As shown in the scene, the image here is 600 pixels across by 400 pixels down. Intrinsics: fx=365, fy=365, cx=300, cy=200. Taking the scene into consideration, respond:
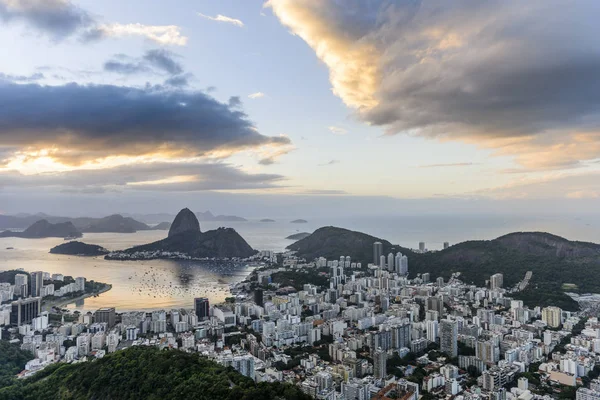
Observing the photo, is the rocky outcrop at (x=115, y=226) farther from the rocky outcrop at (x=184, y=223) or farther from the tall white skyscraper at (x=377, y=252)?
the tall white skyscraper at (x=377, y=252)

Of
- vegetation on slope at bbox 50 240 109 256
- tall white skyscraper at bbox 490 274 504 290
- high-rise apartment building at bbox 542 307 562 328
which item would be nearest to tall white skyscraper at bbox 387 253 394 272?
tall white skyscraper at bbox 490 274 504 290

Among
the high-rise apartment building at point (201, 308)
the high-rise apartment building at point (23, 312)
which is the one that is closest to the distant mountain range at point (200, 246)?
the high-rise apartment building at point (23, 312)

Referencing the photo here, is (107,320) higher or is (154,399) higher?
(154,399)

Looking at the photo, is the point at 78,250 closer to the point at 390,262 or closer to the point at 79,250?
the point at 79,250

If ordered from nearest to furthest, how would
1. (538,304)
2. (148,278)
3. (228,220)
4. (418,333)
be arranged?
(418,333), (538,304), (148,278), (228,220)

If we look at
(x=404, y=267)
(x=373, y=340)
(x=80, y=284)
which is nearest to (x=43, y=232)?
(x=80, y=284)

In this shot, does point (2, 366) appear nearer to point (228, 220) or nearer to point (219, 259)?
point (219, 259)

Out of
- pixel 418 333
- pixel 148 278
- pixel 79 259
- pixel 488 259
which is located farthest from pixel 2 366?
pixel 79 259

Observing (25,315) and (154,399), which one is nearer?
(154,399)
